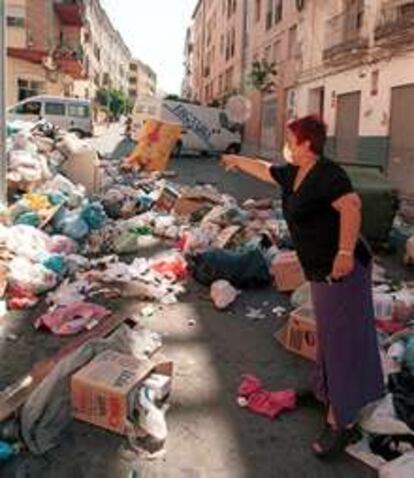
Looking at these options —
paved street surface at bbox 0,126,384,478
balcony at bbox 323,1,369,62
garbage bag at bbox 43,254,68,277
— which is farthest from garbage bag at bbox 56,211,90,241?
balcony at bbox 323,1,369,62

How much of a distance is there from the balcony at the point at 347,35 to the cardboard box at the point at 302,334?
1510cm

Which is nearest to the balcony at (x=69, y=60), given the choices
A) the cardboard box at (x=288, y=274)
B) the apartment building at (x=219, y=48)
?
the apartment building at (x=219, y=48)

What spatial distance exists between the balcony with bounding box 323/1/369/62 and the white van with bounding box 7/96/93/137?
37.2 ft

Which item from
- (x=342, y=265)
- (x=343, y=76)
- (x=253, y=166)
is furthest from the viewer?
(x=343, y=76)

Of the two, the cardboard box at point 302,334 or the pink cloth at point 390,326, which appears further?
the pink cloth at point 390,326

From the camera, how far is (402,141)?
1697 cm

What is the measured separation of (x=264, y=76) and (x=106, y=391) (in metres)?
27.8

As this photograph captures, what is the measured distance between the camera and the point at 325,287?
3.91 metres

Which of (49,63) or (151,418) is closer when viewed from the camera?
(151,418)

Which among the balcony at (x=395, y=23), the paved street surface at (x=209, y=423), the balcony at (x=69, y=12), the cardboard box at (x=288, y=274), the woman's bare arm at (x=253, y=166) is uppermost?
the balcony at (x=69, y=12)

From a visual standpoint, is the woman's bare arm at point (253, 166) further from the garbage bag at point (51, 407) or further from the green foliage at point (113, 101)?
the green foliage at point (113, 101)

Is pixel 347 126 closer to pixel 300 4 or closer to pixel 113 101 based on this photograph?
pixel 300 4

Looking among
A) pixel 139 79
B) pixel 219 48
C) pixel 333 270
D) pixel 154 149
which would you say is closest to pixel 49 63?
pixel 219 48

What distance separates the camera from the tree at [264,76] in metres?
30.7
